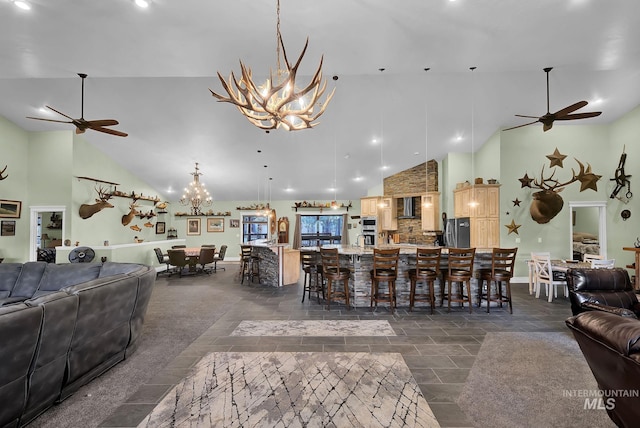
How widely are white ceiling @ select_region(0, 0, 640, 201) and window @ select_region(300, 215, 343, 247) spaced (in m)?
3.29

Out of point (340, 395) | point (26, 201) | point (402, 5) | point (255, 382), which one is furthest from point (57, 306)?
point (26, 201)

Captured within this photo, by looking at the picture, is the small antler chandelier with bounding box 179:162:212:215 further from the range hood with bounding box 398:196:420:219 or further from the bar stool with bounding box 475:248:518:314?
the bar stool with bounding box 475:248:518:314

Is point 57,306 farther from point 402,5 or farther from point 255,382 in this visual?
point 402,5

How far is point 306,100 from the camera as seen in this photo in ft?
17.7

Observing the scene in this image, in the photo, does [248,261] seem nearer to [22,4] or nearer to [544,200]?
[22,4]

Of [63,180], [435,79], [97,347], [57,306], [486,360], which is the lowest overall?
[486,360]

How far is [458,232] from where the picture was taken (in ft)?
25.2

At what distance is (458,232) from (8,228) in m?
11.6

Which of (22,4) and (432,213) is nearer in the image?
(22,4)

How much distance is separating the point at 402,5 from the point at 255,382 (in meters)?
3.83

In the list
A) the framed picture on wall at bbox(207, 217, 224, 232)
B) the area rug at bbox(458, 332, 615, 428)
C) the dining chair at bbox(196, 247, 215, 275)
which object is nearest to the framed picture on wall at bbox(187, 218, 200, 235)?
the framed picture on wall at bbox(207, 217, 224, 232)

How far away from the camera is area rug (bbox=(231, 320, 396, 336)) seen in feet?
12.5

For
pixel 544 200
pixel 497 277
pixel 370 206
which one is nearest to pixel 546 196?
pixel 544 200

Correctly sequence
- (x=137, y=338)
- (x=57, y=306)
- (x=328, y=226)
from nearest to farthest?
(x=57, y=306) → (x=137, y=338) → (x=328, y=226)
